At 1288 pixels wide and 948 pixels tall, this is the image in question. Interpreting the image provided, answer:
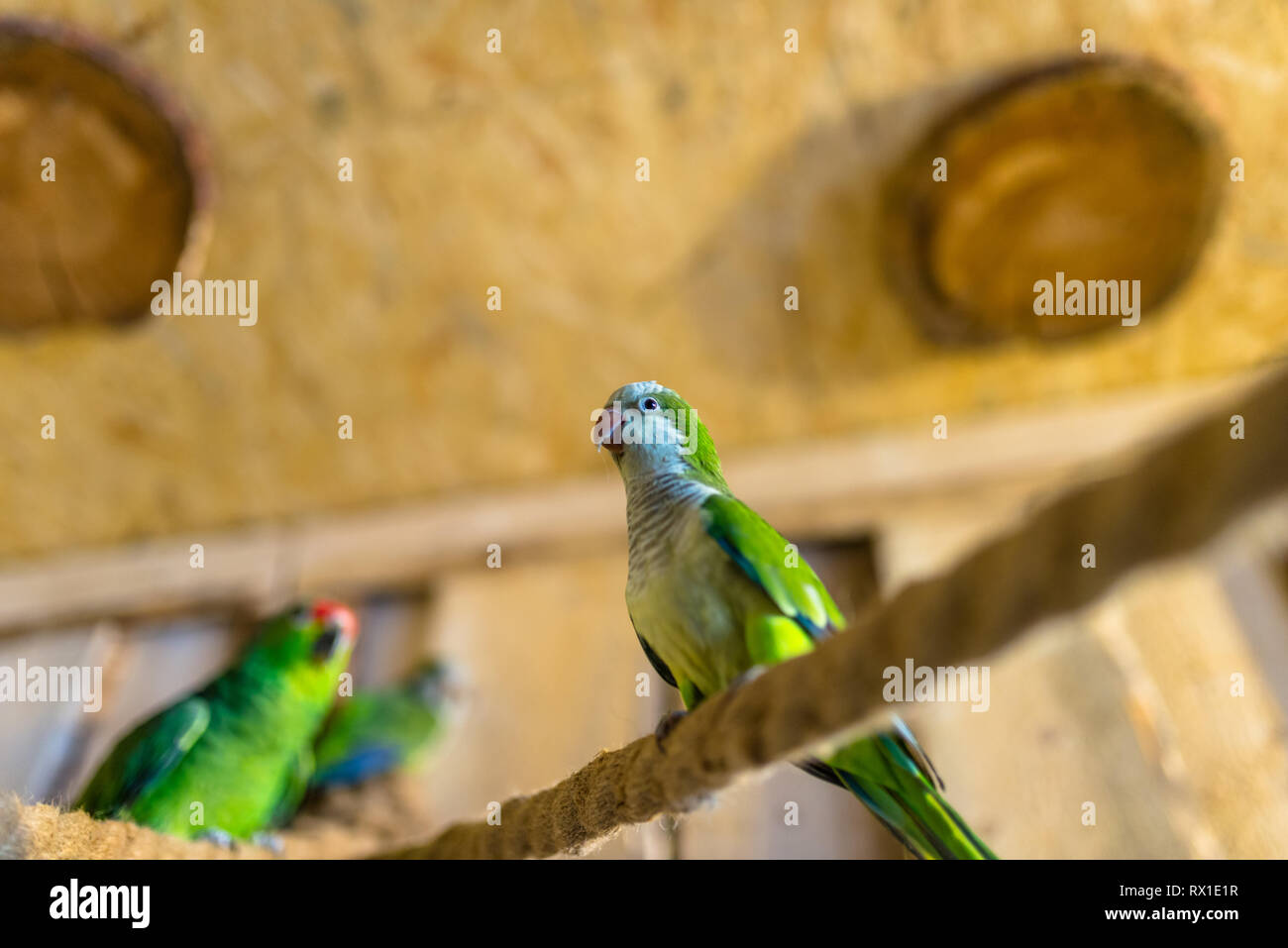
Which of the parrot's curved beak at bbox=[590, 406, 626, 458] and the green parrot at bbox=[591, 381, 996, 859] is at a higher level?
the parrot's curved beak at bbox=[590, 406, 626, 458]

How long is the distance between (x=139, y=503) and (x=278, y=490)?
0.49 metres

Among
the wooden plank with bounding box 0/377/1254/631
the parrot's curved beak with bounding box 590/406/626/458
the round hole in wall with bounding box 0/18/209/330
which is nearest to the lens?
the parrot's curved beak with bounding box 590/406/626/458

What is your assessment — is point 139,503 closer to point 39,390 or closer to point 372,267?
point 39,390

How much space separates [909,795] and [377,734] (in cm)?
182

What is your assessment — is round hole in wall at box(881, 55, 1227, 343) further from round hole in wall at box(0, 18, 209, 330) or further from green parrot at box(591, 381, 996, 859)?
round hole in wall at box(0, 18, 209, 330)

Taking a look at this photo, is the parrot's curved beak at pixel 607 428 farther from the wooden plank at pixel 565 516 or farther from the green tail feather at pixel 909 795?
the wooden plank at pixel 565 516

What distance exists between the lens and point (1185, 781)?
2170 mm

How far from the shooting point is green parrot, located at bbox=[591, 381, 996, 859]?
98cm

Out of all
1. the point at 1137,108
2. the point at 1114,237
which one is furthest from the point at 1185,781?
the point at 1137,108

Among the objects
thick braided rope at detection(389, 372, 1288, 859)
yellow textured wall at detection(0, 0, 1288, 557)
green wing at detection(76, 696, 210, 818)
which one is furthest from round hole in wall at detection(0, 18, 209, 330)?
thick braided rope at detection(389, 372, 1288, 859)

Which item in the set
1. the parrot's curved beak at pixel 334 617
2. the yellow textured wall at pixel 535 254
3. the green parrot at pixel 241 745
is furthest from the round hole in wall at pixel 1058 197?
the green parrot at pixel 241 745

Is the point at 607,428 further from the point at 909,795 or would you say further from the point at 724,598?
the point at 909,795

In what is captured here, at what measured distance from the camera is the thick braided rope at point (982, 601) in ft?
1.61
